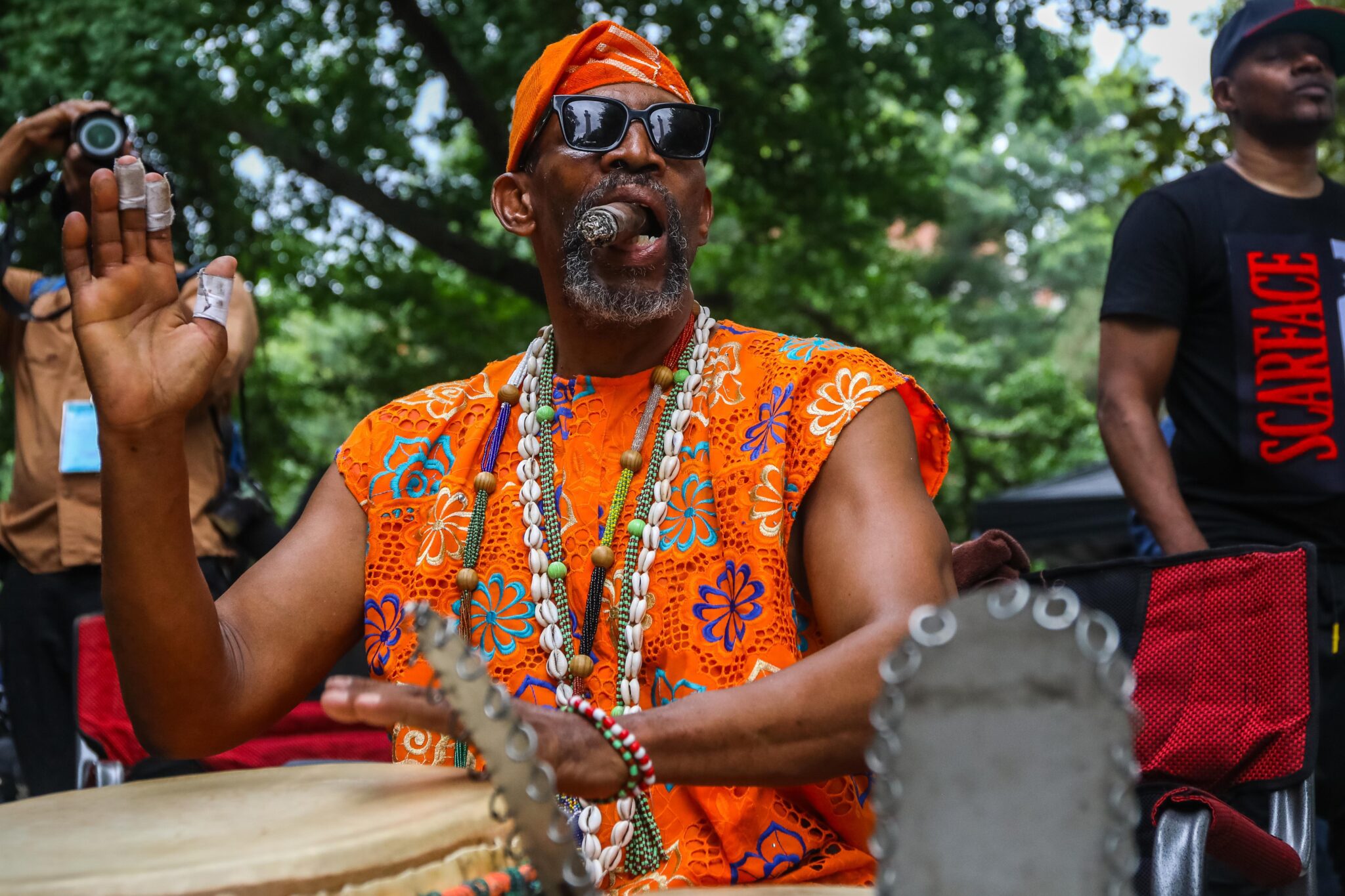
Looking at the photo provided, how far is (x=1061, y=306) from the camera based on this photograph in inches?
1070

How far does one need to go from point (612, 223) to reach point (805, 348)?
0.36 m

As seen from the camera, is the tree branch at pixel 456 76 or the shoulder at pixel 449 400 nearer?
the shoulder at pixel 449 400

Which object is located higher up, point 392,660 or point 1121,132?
point 1121,132

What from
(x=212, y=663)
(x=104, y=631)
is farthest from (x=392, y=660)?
(x=104, y=631)

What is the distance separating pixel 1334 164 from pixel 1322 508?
394 cm

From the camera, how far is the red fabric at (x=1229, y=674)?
2.04 meters

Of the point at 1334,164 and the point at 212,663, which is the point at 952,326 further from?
the point at 212,663

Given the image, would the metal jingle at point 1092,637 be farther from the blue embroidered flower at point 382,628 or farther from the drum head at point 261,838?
the blue embroidered flower at point 382,628

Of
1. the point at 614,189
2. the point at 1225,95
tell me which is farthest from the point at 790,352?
the point at 1225,95

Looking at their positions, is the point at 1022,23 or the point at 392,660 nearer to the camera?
the point at 392,660

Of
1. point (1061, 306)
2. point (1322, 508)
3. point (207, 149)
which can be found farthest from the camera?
point (1061, 306)

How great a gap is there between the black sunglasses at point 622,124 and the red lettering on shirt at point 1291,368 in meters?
1.41

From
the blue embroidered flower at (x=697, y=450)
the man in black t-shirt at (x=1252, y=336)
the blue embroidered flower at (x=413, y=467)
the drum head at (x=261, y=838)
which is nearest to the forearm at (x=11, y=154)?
the blue embroidered flower at (x=413, y=467)

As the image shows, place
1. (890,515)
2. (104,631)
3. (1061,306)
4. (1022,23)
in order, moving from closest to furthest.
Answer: (890,515)
(104,631)
(1022,23)
(1061,306)
